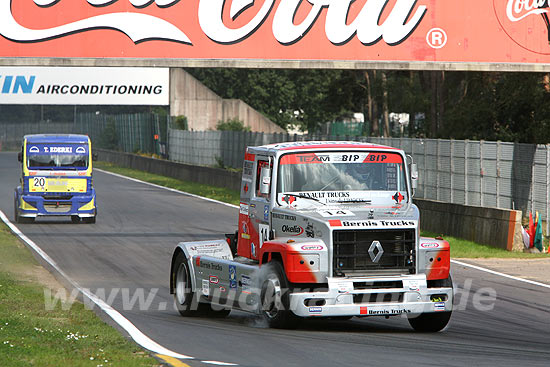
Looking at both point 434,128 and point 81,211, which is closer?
point 81,211

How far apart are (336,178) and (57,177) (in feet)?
61.0

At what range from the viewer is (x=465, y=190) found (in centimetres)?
2917

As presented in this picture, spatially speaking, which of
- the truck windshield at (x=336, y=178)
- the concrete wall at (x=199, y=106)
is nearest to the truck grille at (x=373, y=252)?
the truck windshield at (x=336, y=178)

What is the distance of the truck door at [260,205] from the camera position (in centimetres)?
1288

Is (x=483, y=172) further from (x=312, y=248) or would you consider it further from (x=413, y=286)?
(x=312, y=248)

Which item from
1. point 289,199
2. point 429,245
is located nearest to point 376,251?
point 429,245

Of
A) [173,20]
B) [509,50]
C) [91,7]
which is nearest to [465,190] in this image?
[509,50]

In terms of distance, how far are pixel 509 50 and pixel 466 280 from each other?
425 inches

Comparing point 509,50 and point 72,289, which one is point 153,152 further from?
point 72,289

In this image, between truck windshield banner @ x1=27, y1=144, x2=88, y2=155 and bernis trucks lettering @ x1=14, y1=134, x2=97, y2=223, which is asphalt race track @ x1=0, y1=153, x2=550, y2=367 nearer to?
bernis trucks lettering @ x1=14, y1=134, x2=97, y2=223

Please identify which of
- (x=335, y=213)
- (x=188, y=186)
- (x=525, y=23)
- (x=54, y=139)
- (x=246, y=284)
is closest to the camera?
(x=335, y=213)

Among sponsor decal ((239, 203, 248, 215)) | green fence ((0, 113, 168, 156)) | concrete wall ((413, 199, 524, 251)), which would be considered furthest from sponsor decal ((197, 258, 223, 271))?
green fence ((0, 113, 168, 156))

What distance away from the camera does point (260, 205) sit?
13.1m

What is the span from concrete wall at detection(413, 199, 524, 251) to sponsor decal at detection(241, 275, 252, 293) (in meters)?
12.0
